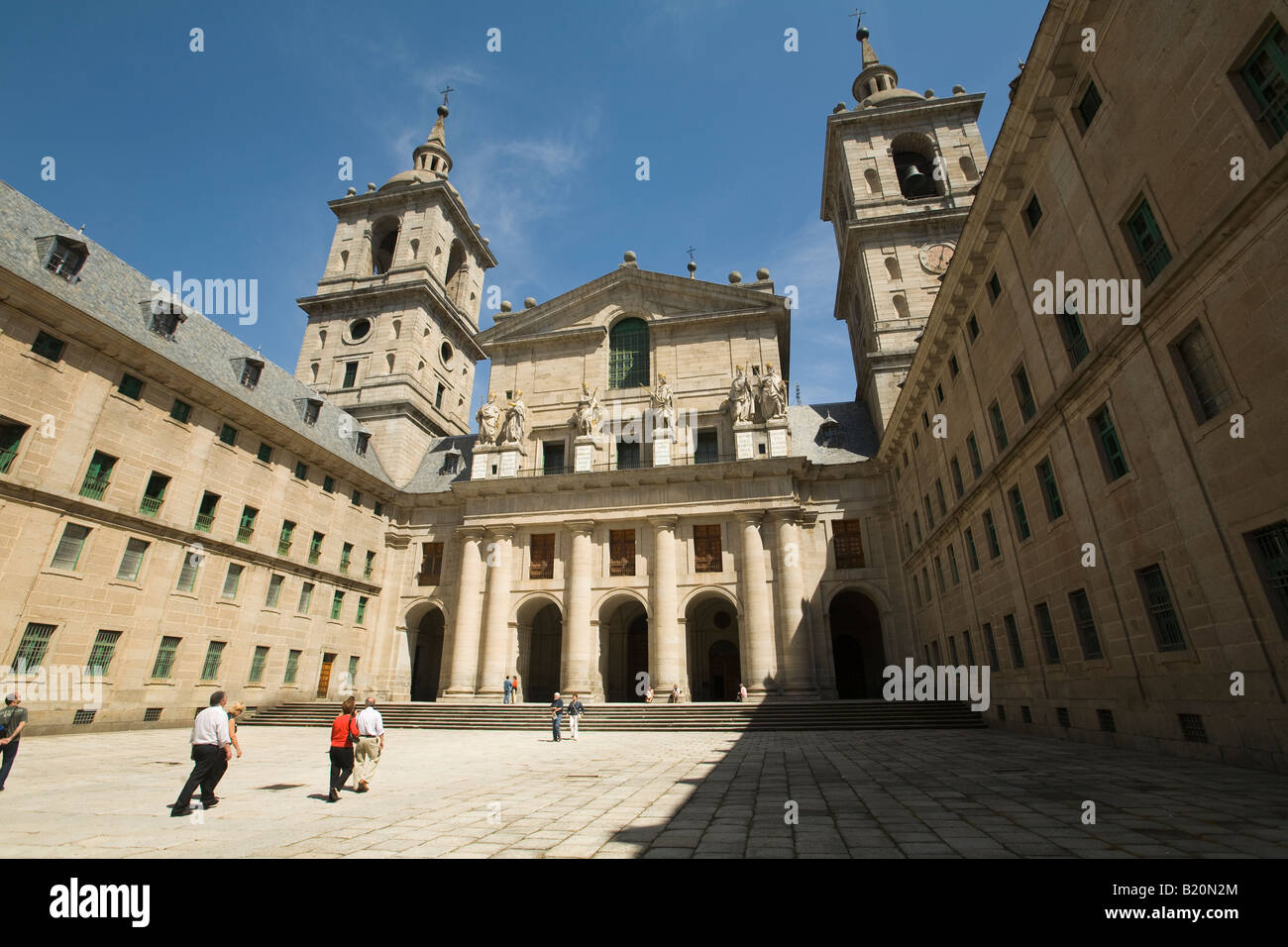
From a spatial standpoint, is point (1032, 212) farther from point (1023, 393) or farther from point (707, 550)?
point (707, 550)

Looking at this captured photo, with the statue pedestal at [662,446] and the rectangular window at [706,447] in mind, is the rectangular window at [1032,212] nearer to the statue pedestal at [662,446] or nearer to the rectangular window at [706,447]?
the statue pedestal at [662,446]

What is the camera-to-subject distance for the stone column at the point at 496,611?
32.2m

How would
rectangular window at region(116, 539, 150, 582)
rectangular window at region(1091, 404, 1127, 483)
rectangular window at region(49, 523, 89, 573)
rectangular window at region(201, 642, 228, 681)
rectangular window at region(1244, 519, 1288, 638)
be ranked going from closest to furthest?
rectangular window at region(1244, 519, 1288, 638) < rectangular window at region(1091, 404, 1127, 483) < rectangular window at region(49, 523, 89, 573) < rectangular window at region(116, 539, 150, 582) < rectangular window at region(201, 642, 228, 681)

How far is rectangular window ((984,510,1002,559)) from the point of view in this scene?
19.9m

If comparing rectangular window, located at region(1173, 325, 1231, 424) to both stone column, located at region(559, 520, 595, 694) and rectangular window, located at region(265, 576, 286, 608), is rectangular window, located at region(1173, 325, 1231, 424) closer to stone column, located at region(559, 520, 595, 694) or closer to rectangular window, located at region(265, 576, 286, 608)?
stone column, located at region(559, 520, 595, 694)

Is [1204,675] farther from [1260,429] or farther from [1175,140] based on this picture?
[1175,140]

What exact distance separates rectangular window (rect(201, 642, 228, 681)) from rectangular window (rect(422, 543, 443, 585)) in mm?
11667

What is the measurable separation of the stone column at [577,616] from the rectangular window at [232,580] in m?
15.3

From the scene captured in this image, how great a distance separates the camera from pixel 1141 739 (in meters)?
12.6

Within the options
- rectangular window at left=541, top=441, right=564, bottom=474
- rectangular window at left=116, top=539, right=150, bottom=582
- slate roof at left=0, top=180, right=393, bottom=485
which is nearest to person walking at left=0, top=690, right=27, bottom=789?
rectangular window at left=116, top=539, right=150, bottom=582

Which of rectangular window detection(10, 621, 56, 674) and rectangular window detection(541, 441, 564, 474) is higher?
rectangular window detection(541, 441, 564, 474)

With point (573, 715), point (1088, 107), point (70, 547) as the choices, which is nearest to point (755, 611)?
point (573, 715)

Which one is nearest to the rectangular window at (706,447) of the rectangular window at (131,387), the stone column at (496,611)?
the stone column at (496,611)

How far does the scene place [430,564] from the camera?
37562 mm
